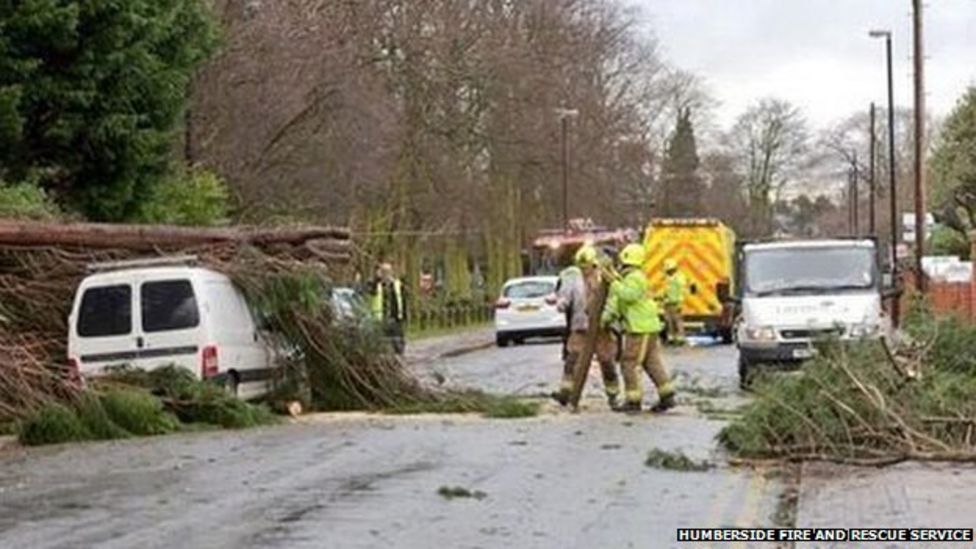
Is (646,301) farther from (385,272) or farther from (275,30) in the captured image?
(275,30)

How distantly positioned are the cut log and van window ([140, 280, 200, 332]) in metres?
1.83

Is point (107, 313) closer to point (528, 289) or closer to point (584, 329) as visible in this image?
point (584, 329)

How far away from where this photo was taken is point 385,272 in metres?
32.0

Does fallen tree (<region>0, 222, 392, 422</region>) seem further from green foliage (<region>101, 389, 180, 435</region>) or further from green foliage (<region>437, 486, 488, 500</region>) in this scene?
green foliage (<region>437, 486, 488, 500</region>)

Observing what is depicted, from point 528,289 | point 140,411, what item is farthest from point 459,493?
point 528,289

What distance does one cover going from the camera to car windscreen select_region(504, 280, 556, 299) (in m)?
42.5

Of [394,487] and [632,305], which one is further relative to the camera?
[632,305]

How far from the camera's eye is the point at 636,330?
19438 mm

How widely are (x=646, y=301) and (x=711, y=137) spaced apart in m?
90.9

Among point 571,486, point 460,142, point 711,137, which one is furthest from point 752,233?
point 571,486

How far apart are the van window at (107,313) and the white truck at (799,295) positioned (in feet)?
26.2

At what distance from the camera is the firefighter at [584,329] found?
67.2 feet

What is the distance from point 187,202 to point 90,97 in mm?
6107

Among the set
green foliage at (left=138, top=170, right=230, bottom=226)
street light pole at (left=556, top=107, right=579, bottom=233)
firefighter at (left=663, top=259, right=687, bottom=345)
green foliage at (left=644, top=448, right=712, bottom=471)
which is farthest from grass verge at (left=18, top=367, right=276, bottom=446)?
street light pole at (left=556, top=107, right=579, bottom=233)
